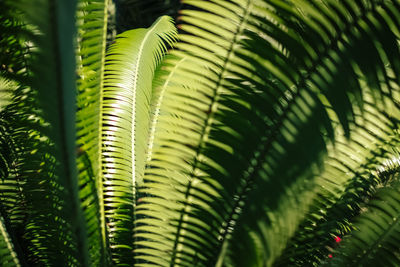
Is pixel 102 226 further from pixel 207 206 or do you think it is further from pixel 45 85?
pixel 45 85

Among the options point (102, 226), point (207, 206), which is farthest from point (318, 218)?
point (102, 226)

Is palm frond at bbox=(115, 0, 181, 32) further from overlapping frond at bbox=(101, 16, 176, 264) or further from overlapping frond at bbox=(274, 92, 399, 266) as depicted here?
overlapping frond at bbox=(274, 92, 399, 266)

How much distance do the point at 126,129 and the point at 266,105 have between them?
3.12 ft

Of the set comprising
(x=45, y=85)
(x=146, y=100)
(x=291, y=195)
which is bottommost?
(x=291, y=195)

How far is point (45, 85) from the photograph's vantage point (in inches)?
29.0

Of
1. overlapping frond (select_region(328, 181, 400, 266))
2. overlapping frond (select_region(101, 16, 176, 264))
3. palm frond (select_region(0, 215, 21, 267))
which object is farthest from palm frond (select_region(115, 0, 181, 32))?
overlapping frond (select_region(328, 181, 400, 266))

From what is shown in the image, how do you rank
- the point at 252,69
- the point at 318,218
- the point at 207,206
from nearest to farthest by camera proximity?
1. the point at 252,69
2. the point at 207,206
3. the point at 318,218

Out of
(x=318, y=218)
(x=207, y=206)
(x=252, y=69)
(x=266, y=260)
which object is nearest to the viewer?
(x=266, y=260)

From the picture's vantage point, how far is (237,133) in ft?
3.86

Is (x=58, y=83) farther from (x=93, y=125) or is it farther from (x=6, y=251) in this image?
(x=6, y=251)

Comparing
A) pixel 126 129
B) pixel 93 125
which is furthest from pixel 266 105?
pixel 126 129

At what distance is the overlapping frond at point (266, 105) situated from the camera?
40.2 inches

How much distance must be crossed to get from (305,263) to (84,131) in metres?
1.03

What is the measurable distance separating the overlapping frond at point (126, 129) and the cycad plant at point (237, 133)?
0.11ft
